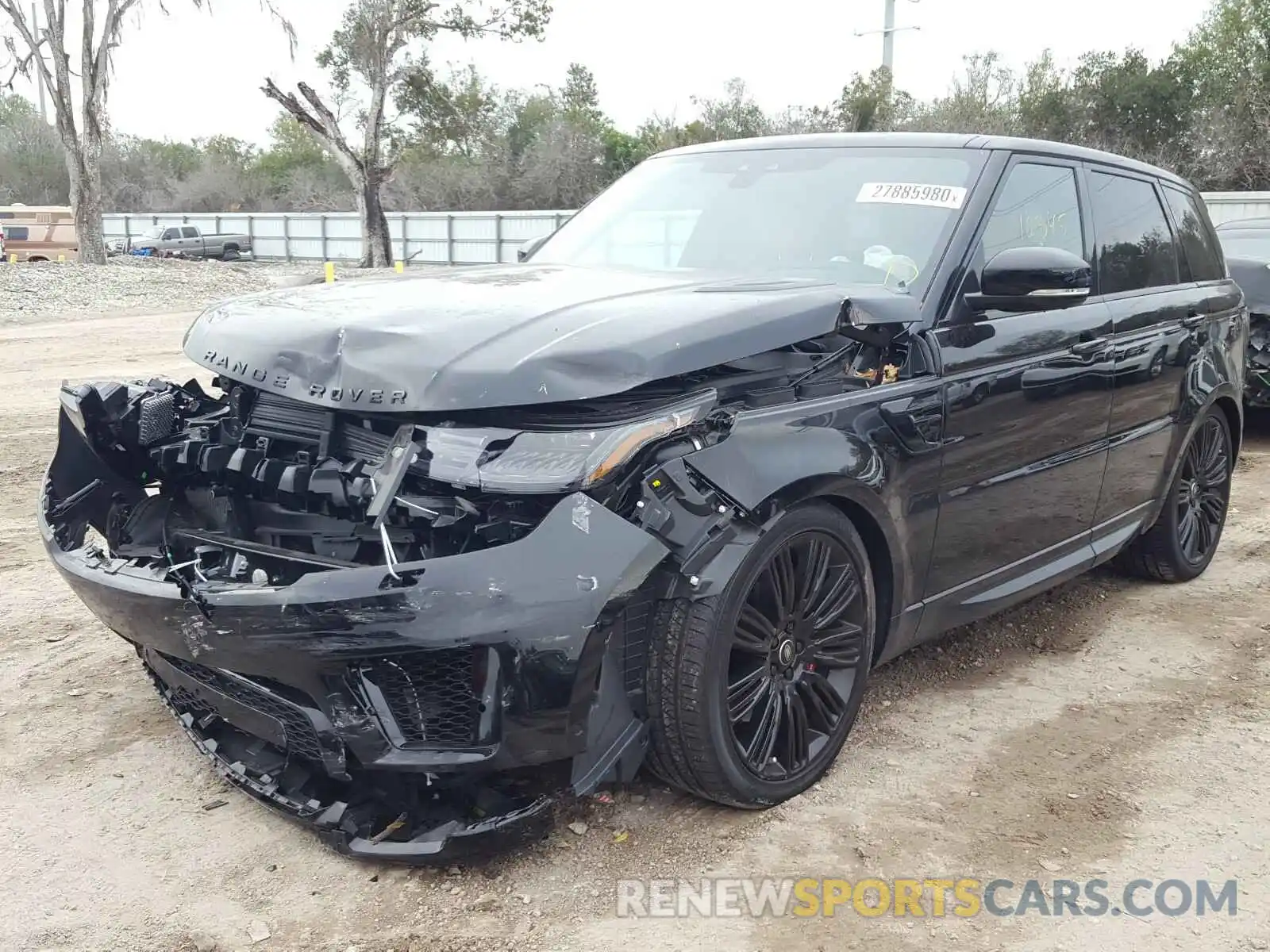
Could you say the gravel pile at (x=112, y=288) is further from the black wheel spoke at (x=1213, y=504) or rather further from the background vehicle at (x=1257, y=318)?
the black wheel spoke at (x=1213, y=504)

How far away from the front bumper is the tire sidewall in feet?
0.69

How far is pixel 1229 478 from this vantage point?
546 cm

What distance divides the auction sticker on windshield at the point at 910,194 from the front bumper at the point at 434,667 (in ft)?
5.90

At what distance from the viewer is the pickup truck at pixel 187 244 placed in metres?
39.8

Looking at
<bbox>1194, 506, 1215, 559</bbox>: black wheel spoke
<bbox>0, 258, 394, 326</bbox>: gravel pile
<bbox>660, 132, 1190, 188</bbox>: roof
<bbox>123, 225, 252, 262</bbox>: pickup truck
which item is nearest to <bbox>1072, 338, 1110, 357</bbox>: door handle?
<bbox>660, 132, 1190, 188</bbox>: roof

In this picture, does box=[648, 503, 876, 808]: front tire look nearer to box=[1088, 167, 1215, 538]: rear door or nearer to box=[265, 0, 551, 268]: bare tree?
box=[1088, 167, 1215, 538]: rear door

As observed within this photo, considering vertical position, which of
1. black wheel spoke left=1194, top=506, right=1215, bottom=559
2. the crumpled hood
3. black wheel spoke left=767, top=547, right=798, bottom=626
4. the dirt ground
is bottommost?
the dirt ground

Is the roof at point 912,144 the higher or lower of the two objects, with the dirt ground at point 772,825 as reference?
higher

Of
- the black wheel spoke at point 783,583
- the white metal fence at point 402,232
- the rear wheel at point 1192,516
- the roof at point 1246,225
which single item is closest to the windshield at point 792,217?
the black wheel spoke at point 783,583

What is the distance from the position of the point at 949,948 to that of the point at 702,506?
115cm

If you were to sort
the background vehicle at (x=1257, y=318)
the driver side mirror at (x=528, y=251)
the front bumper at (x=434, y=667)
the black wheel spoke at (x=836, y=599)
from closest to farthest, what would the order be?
1. the front bumper at (x=434, y=667)
2. the black wheel spoke at (x=836, y=599)
3. the driver side mirror at (x=528, y=251)
4. the background vehicle at (x=1257, y=318)

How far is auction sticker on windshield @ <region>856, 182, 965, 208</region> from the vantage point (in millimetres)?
3674

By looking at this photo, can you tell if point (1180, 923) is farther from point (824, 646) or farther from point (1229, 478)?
point (1229, 478)

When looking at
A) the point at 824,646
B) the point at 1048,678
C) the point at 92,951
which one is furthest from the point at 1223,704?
the point at 92,951
